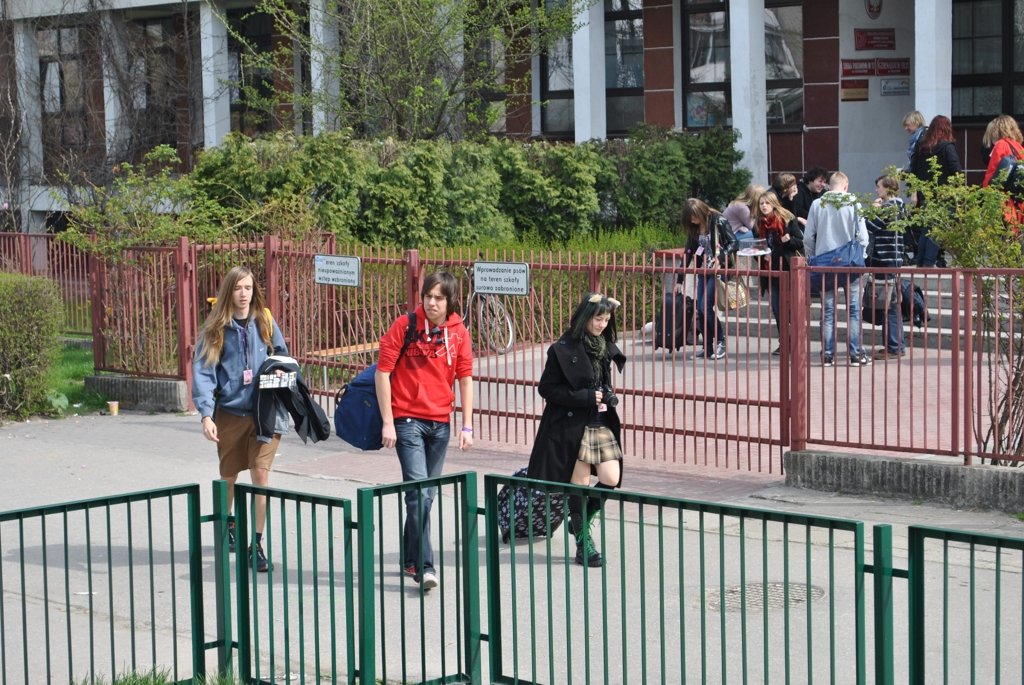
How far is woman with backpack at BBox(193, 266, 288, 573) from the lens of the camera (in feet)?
26.8

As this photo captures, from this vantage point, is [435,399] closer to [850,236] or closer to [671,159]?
[850,236]

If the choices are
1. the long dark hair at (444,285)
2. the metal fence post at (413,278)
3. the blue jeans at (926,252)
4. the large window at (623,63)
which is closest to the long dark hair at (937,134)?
the blue jeans at (926,252)

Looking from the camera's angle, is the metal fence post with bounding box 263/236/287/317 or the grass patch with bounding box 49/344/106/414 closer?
the metal fence post with bounding box 263/236/287/317

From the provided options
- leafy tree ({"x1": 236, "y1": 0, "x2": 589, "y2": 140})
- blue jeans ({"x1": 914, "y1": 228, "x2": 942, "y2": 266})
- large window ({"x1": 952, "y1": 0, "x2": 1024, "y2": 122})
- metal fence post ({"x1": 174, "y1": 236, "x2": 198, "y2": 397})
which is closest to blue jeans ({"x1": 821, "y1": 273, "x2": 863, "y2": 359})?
blue jeans ({"x1": 914, "y1": 228, "x2": 942, "y2": 266})

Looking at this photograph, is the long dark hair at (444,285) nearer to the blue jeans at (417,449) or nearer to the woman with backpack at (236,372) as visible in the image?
the blue jeans at (417,449)

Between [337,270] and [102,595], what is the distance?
503 centimetres

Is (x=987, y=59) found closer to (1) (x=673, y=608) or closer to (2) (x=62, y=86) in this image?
(1) (x=673, y=608)

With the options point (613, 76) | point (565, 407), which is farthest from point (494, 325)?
point (613, 76)

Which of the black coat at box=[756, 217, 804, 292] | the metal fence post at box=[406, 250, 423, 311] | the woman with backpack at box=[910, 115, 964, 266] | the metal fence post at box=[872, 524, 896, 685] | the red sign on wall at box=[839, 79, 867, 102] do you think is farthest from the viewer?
the red sign on wall at box=[839, 79, 867, 102]

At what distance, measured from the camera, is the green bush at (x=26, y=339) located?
43.5ft

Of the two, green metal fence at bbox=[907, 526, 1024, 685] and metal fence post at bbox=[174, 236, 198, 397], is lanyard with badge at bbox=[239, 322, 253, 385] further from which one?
metal fence post at bbox=[174, 236, 198, 397]

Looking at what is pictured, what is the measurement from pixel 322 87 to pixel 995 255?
14840mm

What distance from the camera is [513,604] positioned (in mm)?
5500

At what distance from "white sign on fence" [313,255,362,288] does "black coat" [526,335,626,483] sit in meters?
4.46
